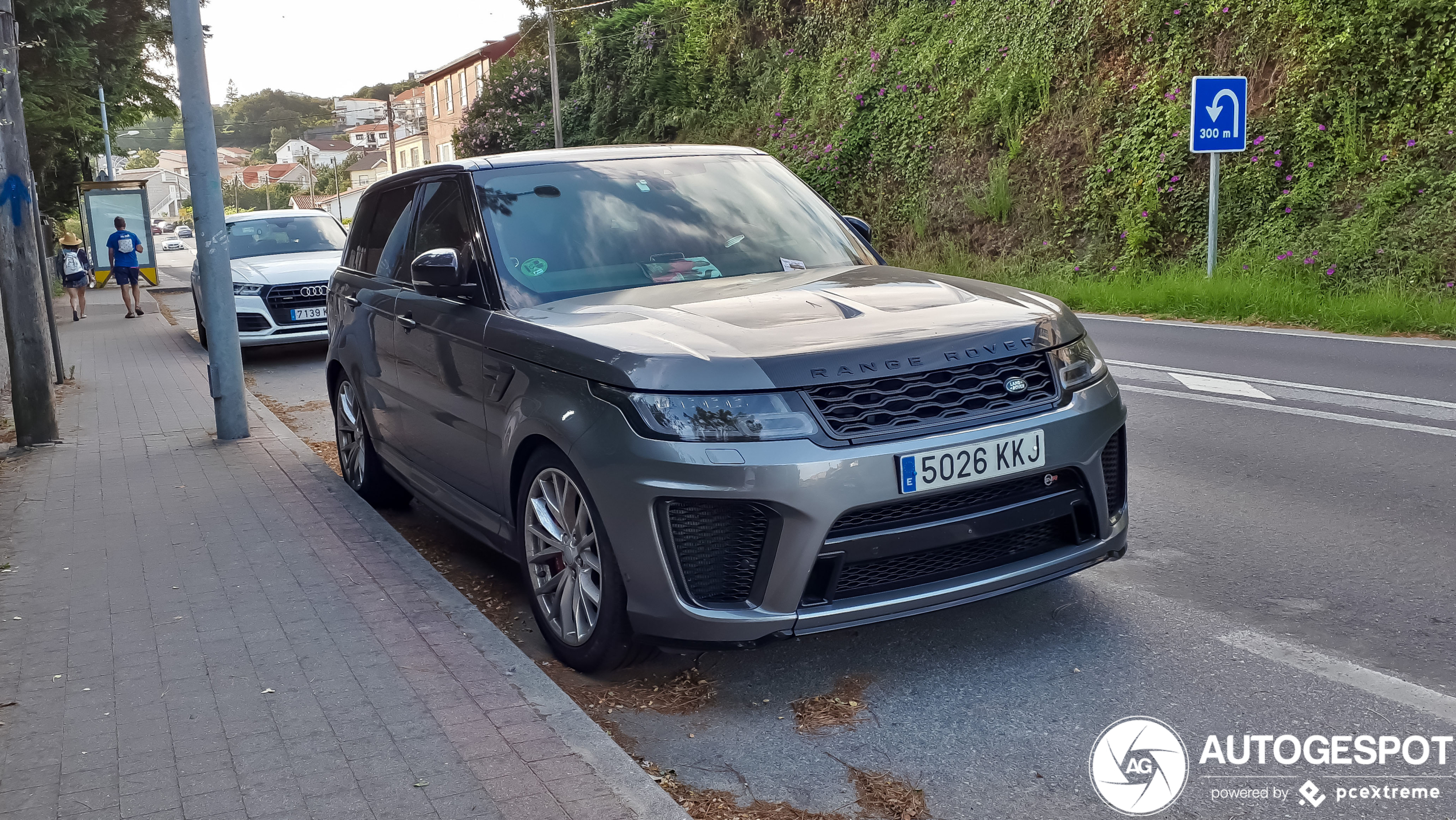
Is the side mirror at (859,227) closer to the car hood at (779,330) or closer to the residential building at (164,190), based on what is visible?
the car hood at (779,330)

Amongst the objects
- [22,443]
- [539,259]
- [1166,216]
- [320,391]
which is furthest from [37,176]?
[539,259]

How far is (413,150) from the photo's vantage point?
104 m

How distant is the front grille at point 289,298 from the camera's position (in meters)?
13.9

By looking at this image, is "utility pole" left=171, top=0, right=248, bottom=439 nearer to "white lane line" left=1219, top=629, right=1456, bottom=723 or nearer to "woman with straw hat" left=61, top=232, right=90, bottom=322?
"white lane line" left=1219, top=629, right=1456, bottom=723

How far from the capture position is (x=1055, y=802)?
10.5 feet

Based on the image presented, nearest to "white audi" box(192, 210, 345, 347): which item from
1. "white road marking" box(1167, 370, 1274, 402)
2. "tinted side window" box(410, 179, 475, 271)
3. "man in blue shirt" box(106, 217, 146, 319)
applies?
"tinted side window" box(410, 179, 475, 271)

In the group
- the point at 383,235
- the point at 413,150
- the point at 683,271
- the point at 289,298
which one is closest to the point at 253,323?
the point at 289,298

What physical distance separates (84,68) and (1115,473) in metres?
19.0

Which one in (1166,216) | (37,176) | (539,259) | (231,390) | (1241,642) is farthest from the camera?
(37,176)

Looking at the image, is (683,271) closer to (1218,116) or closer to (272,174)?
(1218,116)

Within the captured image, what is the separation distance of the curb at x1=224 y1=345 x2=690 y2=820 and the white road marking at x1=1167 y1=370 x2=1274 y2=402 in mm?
5788

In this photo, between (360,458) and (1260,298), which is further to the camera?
(1260,298)

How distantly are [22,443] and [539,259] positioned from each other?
6.24 metres

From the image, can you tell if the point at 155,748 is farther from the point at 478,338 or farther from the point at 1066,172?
the point at 1066,172
